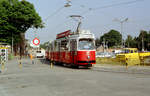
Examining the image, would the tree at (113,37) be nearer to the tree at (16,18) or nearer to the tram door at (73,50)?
the tree at (16,18)

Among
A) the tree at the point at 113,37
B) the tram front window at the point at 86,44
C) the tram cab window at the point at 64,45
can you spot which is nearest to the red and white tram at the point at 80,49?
the tram front window at the point at 86,44

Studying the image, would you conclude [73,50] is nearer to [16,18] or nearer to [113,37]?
[16,18]

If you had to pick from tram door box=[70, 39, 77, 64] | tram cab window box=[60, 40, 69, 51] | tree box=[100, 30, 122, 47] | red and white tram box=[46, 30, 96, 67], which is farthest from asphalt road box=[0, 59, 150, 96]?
tree box=[100, 30, 122, 47]

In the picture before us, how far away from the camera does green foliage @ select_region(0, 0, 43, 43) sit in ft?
153

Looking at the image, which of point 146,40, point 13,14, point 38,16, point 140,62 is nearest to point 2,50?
point 13,14

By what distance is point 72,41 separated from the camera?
2028 cm

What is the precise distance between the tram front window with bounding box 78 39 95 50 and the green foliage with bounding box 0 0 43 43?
30852 mm

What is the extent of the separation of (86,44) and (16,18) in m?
Result: 32.0

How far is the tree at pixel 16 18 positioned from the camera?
46.8 metres

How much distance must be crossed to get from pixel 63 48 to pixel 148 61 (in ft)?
31.8

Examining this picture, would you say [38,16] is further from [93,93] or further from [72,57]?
[93,93]

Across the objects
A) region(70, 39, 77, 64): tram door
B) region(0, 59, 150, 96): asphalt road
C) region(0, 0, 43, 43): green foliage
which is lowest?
region(0, 59, 150, 96): asphalt road

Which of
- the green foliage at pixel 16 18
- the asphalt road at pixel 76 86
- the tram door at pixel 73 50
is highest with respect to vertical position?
the green foliage at pixel 16 18

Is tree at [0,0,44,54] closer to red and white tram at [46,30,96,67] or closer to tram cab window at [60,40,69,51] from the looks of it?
tram cab window at [60,40,69,51]
